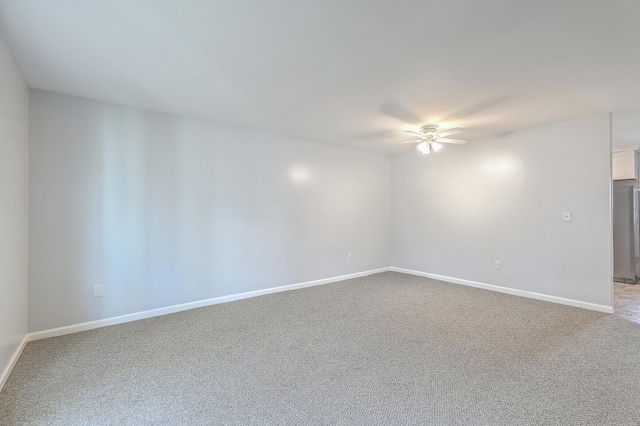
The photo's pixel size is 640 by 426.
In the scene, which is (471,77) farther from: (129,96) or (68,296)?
(68,296)

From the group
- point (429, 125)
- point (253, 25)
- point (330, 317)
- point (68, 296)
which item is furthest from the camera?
point (429, 125)

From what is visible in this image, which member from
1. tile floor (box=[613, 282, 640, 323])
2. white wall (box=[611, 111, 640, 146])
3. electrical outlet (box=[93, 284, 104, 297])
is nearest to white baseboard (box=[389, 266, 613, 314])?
tile floor (box=[613, 282, 640, 323])

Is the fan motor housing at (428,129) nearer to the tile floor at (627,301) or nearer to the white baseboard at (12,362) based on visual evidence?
the tile floor at (627,301)

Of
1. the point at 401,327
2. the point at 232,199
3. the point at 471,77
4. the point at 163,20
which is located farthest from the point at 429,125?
the point at 163,20

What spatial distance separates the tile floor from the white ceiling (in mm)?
2246

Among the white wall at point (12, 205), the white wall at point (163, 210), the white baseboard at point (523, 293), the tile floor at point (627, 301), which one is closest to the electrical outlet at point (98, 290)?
Result: the white wall at point (163, 210)

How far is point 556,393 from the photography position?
1819mm

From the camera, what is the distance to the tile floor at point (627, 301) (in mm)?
3286

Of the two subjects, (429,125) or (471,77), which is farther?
(429,125)

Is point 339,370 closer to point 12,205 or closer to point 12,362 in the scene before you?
point 12,362

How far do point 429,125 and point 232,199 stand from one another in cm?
264

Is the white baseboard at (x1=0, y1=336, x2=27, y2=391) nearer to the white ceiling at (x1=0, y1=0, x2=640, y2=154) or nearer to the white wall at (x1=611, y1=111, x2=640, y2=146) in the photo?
the white ceiling at (x1=0, y1=0, x2=640, y2=154)

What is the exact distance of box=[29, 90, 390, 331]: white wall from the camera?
109 inches

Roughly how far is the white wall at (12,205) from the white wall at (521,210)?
504 cm
